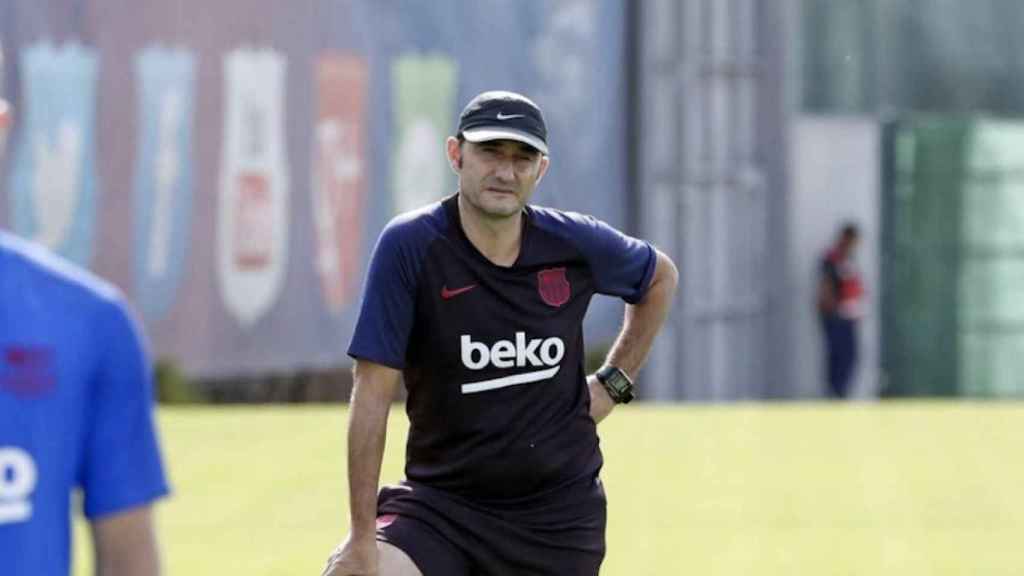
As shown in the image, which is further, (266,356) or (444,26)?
(444,26)

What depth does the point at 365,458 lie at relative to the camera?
556 cm

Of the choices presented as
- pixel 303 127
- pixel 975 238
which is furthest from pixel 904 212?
pixel 303 127

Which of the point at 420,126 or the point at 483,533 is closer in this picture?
the point at 483,533

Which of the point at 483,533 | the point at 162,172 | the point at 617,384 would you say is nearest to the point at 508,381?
the point at 483,533

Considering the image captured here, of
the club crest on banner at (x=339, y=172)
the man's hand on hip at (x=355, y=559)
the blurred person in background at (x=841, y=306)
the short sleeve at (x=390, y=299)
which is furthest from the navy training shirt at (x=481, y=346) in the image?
the blurred person in background at (x=841, y=306)

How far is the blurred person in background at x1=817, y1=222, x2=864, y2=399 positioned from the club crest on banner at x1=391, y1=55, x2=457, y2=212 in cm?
563

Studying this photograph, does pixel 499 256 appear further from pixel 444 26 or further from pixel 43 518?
pixel 444 26

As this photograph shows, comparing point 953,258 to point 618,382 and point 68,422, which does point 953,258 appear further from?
point 68,422

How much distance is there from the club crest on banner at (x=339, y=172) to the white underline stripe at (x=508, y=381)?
14631mm

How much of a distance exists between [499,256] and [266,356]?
46.7ft

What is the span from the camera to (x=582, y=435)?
5980 millimetres

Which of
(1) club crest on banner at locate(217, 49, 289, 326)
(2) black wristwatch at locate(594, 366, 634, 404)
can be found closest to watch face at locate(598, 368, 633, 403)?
(2) black wristwatch at locate(594, 366, 634, 404)

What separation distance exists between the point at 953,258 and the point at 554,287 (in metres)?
24.2

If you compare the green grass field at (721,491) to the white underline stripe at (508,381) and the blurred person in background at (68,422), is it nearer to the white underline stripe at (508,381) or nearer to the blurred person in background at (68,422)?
the white underline stripe at (508,381)
